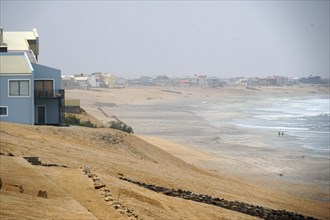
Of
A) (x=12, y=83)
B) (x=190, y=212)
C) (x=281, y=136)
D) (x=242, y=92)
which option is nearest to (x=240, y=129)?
(x=281, y=136)

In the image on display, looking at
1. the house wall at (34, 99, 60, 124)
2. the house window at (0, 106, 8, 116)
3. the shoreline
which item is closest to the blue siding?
the house wall at (34, 99, 60, 124)

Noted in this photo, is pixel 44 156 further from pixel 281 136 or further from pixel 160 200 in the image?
pixel 281 136

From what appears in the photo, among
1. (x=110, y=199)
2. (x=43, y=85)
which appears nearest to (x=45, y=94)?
(x=43, y=85)

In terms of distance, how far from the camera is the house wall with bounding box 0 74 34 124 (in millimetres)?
28547

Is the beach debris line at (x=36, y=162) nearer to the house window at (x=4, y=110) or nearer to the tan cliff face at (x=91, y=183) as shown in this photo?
the tan cliff face at (x=91, y=183)

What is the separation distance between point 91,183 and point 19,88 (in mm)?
15632

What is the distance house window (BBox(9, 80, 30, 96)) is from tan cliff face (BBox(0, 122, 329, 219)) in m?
3.52

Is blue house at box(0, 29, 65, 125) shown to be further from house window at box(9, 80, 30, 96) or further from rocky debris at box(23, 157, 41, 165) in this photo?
rocky debris at box(23, 157, 41, 165)

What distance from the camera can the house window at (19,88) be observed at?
28609 millimetres

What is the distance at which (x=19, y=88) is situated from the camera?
1135 inches

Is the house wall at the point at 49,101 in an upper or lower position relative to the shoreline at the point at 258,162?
upper

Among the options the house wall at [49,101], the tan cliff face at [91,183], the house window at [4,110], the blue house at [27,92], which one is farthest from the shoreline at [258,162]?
the house window at [4,110]

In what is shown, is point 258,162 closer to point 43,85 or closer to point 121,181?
point 43,85

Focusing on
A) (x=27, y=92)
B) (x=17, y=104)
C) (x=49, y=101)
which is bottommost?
(x=17, y=104)
